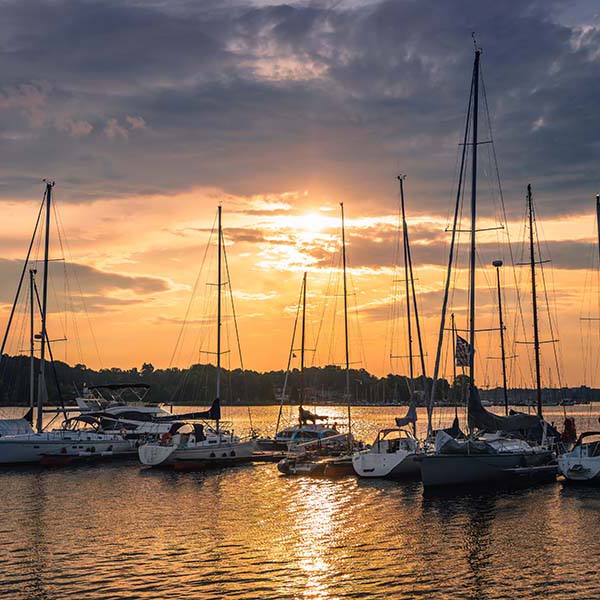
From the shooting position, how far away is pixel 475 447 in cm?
4284

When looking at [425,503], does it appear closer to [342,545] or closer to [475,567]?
[342,545]

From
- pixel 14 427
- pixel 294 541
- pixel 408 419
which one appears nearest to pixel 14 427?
pixel 14 427

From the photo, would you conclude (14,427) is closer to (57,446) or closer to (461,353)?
(57,446)

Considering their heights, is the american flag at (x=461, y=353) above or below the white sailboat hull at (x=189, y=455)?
above

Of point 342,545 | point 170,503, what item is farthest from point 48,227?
point 342,545

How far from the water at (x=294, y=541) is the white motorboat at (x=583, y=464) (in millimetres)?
1256

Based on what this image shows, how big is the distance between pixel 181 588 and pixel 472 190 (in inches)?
1209

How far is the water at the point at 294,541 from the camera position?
922 inches

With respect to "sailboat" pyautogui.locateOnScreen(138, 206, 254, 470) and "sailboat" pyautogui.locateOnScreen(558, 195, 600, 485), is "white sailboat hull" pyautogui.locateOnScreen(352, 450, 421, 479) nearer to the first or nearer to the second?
"sailboat" pyautogui.locateOnScreen(558, 195, 600, 485)

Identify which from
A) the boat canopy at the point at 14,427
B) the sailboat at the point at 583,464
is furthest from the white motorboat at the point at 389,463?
the boat canopy at the point at 14,427

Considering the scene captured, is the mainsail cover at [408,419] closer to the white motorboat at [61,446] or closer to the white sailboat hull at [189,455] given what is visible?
the white sailboat hull at [189,455]

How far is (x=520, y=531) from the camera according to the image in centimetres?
3209

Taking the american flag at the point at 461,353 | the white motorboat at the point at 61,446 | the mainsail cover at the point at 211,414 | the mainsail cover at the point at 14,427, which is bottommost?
the white motorboat at the point at 61,446

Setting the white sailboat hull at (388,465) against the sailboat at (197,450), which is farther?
the sailboat at (197,450)
